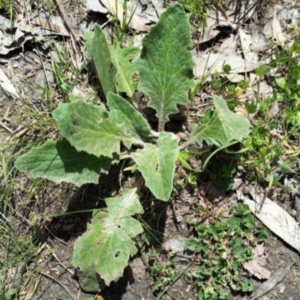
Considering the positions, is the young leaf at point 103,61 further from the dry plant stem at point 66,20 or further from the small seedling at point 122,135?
the dry plant stem at point 66,20

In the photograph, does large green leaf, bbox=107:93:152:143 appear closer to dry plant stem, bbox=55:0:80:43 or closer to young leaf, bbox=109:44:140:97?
young leaf, bbox=109:44:140:97

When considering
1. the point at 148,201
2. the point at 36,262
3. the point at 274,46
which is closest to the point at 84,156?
the point at 148,201

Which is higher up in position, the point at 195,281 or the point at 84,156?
the point at 84,156

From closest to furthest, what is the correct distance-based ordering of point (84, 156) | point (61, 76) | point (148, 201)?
point (84, 156)
point (148, 201)
point (61, 76)

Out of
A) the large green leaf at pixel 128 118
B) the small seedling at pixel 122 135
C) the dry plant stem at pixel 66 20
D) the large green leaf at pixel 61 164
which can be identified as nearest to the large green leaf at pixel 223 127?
the small seedling at pixel 122 135

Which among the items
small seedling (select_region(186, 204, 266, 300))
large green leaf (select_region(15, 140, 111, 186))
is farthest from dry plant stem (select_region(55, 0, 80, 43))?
small seedling (select_region(186, 204, 266, 300))

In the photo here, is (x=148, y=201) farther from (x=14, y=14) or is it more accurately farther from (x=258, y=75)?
(x=14, y=14)

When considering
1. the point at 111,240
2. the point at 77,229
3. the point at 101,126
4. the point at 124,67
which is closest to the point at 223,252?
the point at 111,240
